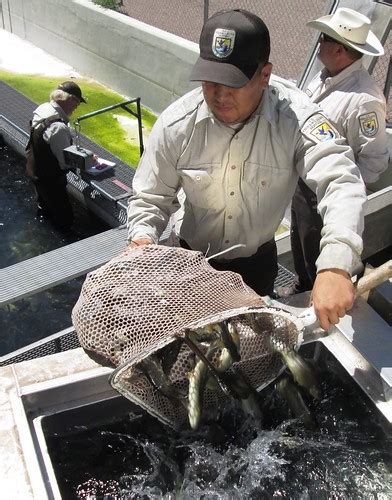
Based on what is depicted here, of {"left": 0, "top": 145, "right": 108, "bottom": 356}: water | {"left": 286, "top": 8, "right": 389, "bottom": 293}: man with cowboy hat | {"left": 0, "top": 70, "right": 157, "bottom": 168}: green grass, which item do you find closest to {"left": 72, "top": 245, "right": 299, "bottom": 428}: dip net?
{"left": 286, "top": 8, "right": 389, "bottom": 293}: man with cowboy hat

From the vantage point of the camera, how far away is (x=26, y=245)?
742 cm

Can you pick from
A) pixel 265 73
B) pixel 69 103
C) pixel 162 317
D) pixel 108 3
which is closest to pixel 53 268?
pixel 162 317

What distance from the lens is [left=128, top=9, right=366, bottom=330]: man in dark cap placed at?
2.51 meters

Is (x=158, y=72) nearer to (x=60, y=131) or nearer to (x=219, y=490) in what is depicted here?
(x=60, y=131)

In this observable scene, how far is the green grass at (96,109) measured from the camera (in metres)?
8.97

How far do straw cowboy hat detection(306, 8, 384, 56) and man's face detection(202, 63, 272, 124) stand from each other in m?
1.61

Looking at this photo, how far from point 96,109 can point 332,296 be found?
8494mm

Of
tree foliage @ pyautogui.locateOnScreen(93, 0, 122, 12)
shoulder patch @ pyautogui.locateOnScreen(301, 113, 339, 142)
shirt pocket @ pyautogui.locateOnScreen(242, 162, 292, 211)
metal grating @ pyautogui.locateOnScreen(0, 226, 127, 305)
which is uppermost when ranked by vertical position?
shoulder patch @ pyautogui.locateOnScreen(301, 113, 339, 142)

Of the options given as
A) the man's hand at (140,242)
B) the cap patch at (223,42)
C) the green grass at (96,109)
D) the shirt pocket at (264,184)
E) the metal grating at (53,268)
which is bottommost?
the green grass at (96,109)

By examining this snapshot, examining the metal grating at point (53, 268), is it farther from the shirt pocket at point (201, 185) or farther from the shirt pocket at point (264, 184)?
the shirt pocket at point (264, 184)

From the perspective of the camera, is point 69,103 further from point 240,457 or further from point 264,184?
point 240,457

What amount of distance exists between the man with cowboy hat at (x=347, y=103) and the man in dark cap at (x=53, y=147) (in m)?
3.72

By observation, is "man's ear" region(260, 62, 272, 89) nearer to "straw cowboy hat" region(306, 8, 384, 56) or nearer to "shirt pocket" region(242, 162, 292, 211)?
"shirt pocket" region(242, 162, 292, 211)

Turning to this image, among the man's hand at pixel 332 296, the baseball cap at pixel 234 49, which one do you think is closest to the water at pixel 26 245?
the baseball cap at pixel 234 49
